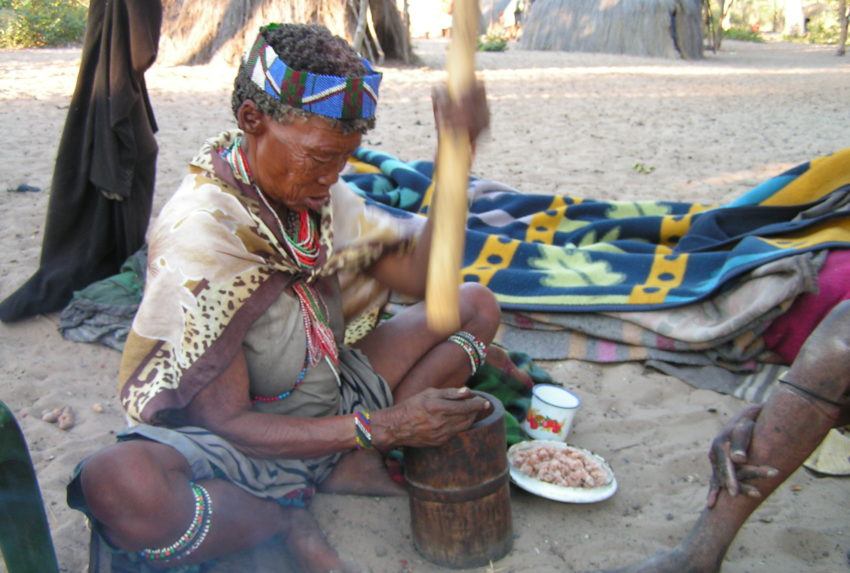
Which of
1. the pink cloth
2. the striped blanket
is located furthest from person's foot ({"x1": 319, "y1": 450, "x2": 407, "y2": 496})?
the pink cloth

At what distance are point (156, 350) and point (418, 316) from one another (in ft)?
2.88

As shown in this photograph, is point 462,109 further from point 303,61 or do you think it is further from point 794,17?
point 794,17

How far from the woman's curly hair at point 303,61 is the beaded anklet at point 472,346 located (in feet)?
A: 2.70

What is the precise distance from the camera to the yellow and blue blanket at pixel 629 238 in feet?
10.2

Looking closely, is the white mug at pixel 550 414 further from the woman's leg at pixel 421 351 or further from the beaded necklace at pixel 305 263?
the beaded necklace at pixel 305 263

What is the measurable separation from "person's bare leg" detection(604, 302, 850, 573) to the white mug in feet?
2.56

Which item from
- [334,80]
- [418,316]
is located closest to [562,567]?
[418,316]

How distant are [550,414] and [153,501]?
1.32 metres

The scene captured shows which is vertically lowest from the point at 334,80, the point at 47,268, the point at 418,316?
the point at 47,268

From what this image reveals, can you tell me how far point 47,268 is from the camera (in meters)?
3.23

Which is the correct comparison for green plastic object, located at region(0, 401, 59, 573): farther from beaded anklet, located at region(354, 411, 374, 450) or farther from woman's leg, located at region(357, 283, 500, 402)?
woman's leg, located at region(357, 283, 500, 402)

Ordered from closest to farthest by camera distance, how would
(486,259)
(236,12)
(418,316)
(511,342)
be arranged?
(418,316) → (511,342) → (486,259) → (236,12)

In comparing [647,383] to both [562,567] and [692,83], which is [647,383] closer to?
[562,567]

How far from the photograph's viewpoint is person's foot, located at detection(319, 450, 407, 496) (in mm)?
2127
